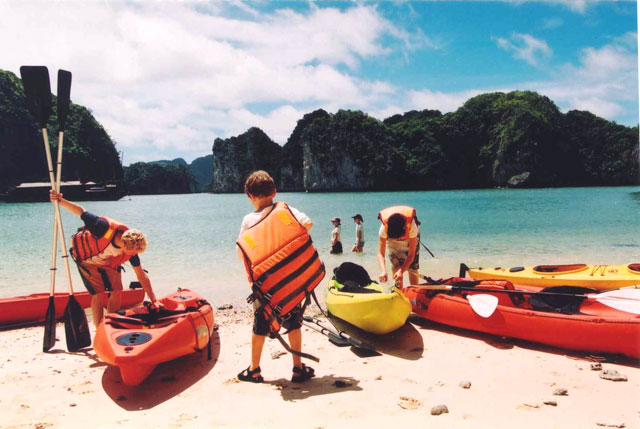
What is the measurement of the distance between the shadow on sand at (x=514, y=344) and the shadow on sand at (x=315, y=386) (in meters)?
1.86

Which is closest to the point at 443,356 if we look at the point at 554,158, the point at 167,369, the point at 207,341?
the point at 207,341

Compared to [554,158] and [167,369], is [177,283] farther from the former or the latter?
[554,158]

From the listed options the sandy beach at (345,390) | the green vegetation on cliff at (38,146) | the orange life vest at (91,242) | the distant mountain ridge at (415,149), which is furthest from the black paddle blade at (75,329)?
the distant mountain ridge at (415,149)

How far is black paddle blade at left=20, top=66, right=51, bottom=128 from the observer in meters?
4.82

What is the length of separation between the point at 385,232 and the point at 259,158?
143 meters

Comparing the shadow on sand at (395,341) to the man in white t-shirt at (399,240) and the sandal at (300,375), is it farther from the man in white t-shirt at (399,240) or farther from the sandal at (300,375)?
the sandal at (300,375)

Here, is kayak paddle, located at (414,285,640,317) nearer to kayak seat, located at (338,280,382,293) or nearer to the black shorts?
kayak seat, located at (338,280,382,293)

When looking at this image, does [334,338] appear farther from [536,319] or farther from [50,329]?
[50,329]

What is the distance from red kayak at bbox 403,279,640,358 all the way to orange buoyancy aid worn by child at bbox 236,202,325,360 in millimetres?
2460

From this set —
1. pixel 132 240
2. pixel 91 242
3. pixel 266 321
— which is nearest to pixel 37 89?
pixel 91 242

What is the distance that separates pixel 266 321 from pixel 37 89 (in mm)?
3875

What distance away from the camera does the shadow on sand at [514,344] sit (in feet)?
13.1

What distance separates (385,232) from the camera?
5.34 metres

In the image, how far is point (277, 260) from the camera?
3240 millimetres
